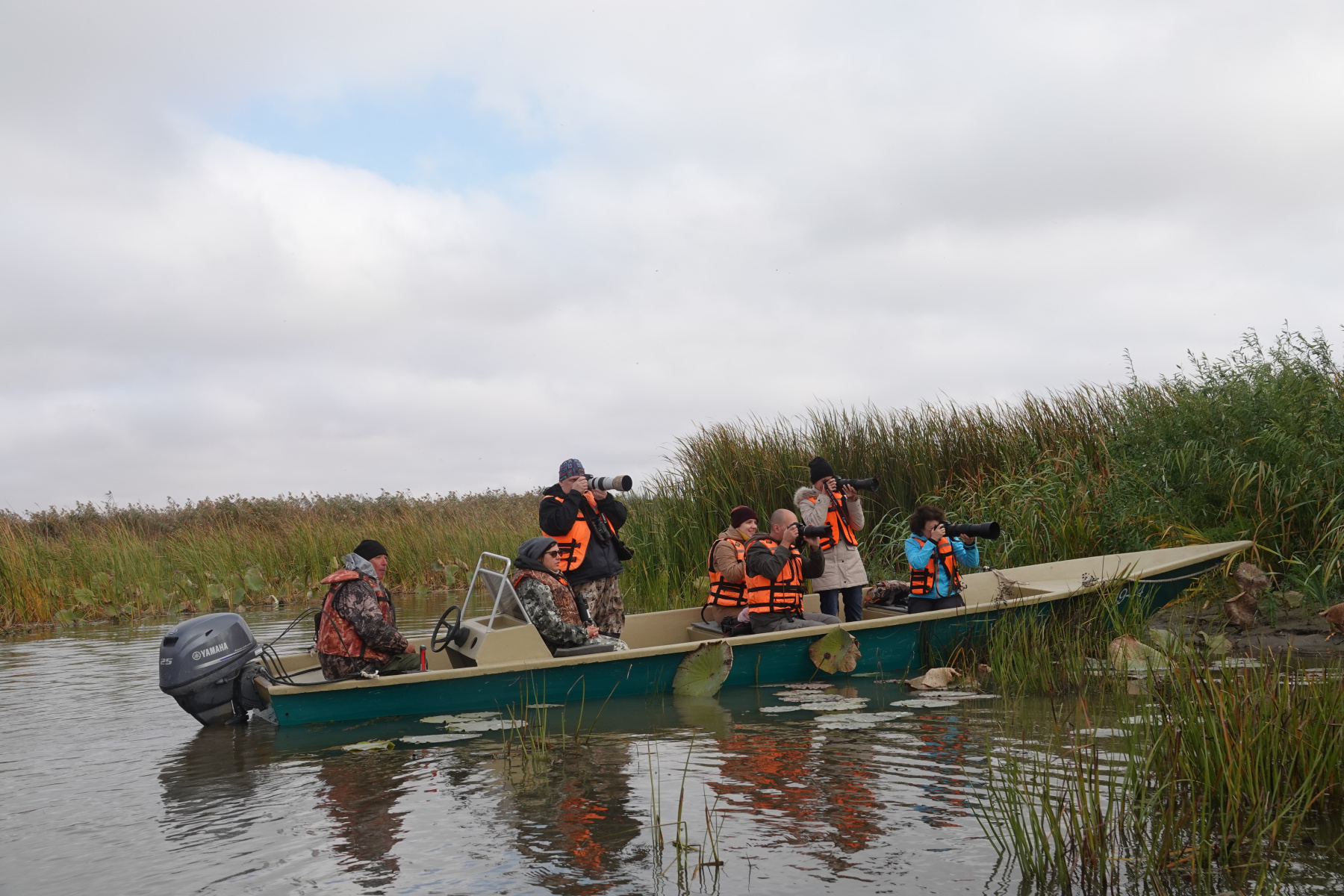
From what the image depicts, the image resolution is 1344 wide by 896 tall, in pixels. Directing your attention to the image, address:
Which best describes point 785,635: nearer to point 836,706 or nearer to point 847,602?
point 836,706

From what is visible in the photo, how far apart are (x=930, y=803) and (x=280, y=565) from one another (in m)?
15.0

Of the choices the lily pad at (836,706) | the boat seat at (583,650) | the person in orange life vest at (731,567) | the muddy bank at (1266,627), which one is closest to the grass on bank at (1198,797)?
the lily pad at (836,706)

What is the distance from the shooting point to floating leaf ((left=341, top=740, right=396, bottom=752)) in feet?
20.7

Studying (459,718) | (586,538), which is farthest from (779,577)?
Result: (459,718)

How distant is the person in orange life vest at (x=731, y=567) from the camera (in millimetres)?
8414

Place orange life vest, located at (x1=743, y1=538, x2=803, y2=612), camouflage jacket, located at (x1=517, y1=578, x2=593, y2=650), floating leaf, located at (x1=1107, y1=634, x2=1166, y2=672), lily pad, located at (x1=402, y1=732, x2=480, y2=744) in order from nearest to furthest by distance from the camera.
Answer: lily pad, located at (x1=402, y1=732, x2=480, y2=744), floating leaf, located at (x1=1107, y1=634, x2=1166, y2=672), camouflage jacket, located at (x1=517, y1=578, x2=593, y2=650), orange life vest, located at (x1=743, y1=538, x2=803, y2=612)

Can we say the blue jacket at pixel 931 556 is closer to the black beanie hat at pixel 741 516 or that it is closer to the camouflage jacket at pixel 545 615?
the black beanie hat at pixel 741 516

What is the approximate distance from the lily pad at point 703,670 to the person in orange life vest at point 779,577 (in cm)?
64

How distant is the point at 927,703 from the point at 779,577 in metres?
1.68

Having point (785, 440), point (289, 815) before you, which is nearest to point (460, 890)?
point (289, 815)

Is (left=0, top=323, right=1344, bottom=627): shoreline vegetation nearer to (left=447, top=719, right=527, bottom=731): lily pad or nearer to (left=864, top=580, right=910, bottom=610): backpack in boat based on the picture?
(left=864, top=580, right=910, bottom=610): backpack in boat

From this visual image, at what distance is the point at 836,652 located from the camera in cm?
785

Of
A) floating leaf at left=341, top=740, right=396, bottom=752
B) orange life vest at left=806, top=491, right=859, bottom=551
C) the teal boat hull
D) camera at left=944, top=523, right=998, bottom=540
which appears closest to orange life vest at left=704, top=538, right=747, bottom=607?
orange life vest at left=806, top=491, right=859, bottom=551

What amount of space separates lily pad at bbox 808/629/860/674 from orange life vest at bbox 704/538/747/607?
3.03 feet
